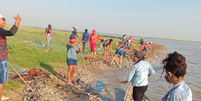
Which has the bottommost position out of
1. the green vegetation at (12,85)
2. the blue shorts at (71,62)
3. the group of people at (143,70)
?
the green vegetation at (12,85)

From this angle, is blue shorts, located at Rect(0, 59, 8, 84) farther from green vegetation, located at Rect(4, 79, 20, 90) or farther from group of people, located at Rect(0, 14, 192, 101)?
green vegetation, located at Rect(4, 79, 20, 90)

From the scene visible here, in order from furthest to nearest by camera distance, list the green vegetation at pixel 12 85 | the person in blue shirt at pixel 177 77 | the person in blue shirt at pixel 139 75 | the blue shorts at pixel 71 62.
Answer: the blue shorts at pixel 71 62
the green vegetation at pixel 12 85
the person in blue shirt at pixel 139 75
the person in blue shirt at pixel 177 77

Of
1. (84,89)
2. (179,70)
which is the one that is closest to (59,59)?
(84,89)

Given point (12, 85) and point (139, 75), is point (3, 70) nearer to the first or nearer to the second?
point (12, 85)

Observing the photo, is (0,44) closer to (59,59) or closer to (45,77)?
(45,77)

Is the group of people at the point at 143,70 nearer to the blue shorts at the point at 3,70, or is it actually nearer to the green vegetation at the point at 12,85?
the blue shorts at the point at 3,70

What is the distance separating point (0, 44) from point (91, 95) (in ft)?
11.2

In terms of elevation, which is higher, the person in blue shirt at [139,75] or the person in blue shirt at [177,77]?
the person in blue shirt at [177,77]

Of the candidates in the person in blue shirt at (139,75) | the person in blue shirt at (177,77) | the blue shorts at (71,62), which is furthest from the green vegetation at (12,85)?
the person in blue shirt at (177,77)

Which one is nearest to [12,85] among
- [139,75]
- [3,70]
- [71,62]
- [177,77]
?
[3,70]

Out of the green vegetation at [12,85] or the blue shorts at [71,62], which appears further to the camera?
the blue shorts at [71,62]

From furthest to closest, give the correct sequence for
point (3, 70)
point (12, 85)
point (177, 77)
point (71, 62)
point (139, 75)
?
point (71, 62), point (12, 85), point (139, 75), point (3, 70), point (177, 77)

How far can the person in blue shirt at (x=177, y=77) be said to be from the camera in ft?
5.36

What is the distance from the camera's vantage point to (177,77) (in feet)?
6.00
